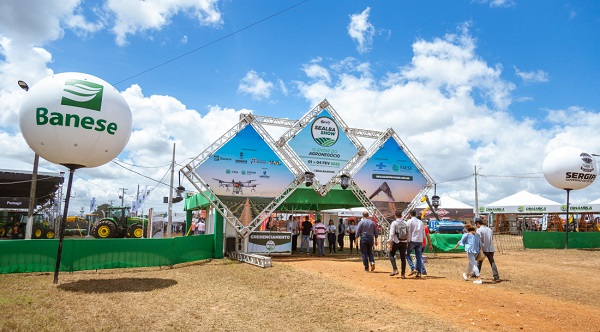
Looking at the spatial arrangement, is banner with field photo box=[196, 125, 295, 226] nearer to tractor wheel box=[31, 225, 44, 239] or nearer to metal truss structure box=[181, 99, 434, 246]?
metal truss structure box=[181, 99, 434, 246]

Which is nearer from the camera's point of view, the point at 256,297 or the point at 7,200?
the point at 256,297

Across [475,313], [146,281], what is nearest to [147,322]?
[146,281]

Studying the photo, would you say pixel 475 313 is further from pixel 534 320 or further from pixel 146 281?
pixel 146 281

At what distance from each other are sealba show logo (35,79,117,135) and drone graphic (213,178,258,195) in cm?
750

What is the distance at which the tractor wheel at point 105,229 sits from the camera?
2484cm

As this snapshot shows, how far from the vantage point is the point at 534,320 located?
22.3ft

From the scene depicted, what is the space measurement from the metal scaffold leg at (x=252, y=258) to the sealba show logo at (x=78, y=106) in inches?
260

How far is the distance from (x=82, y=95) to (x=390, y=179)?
14.3 meters

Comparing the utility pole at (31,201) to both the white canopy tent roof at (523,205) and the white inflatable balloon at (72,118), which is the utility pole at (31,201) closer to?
the white inflatable balloon at (72,118)

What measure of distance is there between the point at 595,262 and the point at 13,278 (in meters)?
21.7

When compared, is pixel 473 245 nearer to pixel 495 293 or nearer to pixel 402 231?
pixel 402 231

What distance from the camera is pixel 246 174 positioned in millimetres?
17062

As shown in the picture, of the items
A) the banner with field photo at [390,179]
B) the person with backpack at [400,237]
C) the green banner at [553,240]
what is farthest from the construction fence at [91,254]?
the green banner at [553,240]

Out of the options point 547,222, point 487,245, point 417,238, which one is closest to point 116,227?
point 417,238
